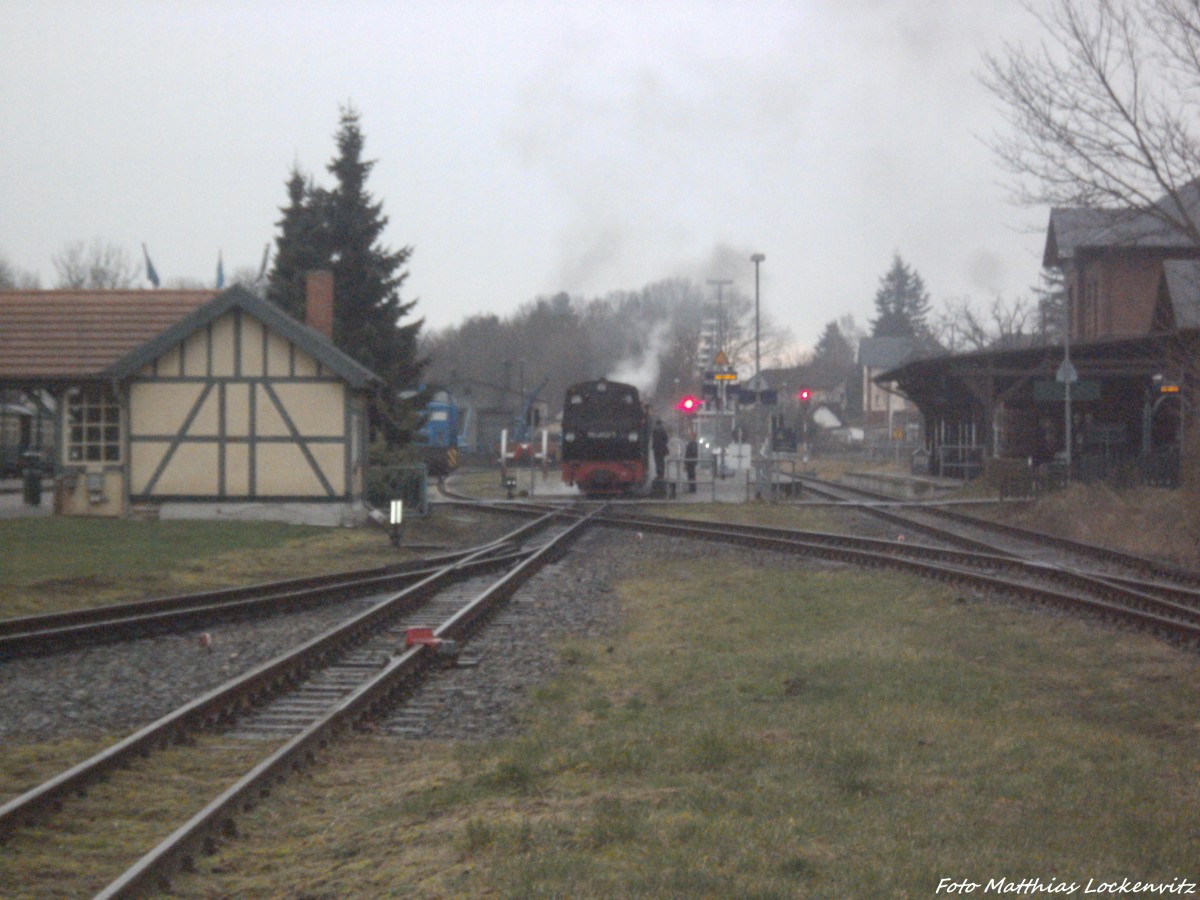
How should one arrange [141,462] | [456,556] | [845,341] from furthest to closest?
[845,341] → [141,462] → [456,556]

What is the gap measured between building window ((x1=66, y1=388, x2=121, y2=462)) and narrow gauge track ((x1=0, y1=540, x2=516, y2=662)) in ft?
35.1

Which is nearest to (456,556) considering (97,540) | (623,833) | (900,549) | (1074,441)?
(97,540)

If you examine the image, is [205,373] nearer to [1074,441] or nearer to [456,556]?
[456,556]

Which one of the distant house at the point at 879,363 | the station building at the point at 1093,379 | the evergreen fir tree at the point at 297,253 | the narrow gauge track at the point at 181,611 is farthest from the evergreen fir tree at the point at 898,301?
the narrow gauge track at the point at 181,611

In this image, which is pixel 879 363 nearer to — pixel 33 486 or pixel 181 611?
pixel 33 486

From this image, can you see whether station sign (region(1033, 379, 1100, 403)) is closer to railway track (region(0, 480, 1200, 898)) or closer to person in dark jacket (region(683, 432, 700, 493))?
person in dark jacket (region(683, 432, 700, 493))

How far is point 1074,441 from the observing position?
42.8 meters

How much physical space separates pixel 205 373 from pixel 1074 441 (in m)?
28.8

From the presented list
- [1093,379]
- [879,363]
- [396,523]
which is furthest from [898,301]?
[396,523]

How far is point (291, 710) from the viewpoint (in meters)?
9.04

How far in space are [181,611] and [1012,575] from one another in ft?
33.6

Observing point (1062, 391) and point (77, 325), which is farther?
point (1062, 391)

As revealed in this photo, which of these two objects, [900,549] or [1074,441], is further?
[1074,441]

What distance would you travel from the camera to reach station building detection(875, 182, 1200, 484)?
30328 millimetres
